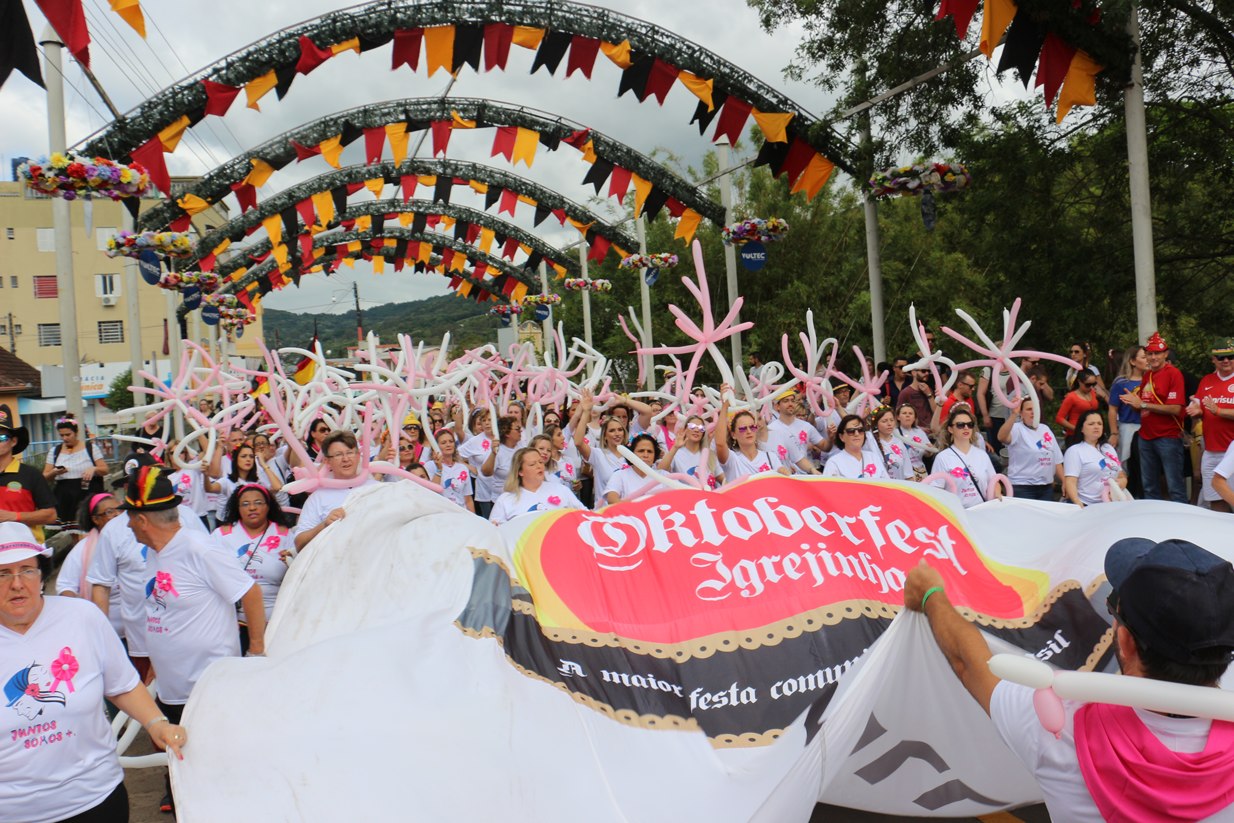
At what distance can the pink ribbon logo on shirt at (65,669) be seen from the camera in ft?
9.90

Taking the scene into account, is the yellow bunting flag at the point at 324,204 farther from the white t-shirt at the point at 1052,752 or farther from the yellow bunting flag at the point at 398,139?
the white t-shirt at the point at 1052,752

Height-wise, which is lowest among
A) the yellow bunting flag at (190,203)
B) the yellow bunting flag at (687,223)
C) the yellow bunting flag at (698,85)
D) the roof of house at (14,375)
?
the roof of house at (14,375)

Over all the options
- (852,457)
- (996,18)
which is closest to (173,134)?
(996,18)

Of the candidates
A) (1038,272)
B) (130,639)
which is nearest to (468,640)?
(130,639)

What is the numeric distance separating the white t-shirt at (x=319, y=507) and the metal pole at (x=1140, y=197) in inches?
338

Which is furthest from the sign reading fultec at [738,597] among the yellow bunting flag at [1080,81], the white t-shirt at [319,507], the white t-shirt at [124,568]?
the yellow bunting flag at [1080,81]

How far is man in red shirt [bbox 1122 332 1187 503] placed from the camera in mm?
8430

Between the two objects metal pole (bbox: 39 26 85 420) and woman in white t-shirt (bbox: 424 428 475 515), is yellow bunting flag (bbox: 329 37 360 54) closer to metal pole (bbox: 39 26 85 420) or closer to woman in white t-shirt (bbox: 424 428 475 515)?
metal pole (bbox: 39 26 85 420)

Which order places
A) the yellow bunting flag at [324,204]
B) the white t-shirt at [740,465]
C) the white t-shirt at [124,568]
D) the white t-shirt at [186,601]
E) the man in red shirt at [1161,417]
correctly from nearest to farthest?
the white t-shirt at [186,601], the white t-shirt at [124,568], the white t-shirt at [740,465], the man in red shirt at [1161,417], the yellow bunting flag at [324,204]

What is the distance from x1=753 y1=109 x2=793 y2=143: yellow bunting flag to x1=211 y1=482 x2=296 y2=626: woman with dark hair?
10.5m

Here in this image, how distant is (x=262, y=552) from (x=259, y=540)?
0.08 m

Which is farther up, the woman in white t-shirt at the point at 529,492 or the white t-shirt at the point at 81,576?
the woman in white t-shirt at the point at 529,492

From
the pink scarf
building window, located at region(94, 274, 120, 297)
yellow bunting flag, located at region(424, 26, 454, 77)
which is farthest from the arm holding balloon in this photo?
building window, located at region(94, 274, 120, 297)

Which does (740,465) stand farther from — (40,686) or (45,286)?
(45,286)
